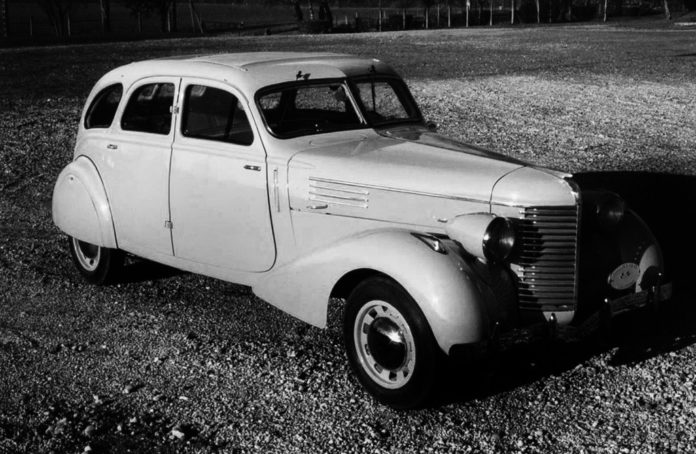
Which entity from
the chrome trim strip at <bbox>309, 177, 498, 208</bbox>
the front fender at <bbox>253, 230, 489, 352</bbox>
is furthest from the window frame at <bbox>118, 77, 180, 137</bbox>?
the front fender at <bbox>253, 230, 489, 352</bbox>

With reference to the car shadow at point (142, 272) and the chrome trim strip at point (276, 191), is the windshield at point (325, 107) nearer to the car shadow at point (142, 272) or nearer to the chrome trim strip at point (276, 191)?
the chrome trim strip at point (276, 191)

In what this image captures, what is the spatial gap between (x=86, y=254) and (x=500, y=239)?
4095mm

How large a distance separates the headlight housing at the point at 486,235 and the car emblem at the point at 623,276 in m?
0.88

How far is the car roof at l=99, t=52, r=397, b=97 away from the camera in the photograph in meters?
6.24

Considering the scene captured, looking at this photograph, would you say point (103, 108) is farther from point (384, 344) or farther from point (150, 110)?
point (384, 344)

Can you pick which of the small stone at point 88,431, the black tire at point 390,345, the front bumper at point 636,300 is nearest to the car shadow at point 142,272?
the small stone at point 88,431

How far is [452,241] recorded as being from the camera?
5109 mm

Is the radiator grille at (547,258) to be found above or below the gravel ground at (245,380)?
above

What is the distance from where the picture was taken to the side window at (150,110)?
21.9 feet

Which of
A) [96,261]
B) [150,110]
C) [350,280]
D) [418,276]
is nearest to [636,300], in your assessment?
[418,276]

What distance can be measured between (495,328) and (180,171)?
2.78 m

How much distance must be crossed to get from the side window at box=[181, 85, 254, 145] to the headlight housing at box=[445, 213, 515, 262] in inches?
74.2

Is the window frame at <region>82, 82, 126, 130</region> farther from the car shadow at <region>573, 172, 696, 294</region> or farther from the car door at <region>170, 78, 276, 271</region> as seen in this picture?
the car shadow at <region>573, 172, 696, 294</region>

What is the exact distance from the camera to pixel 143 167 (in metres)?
6.66
